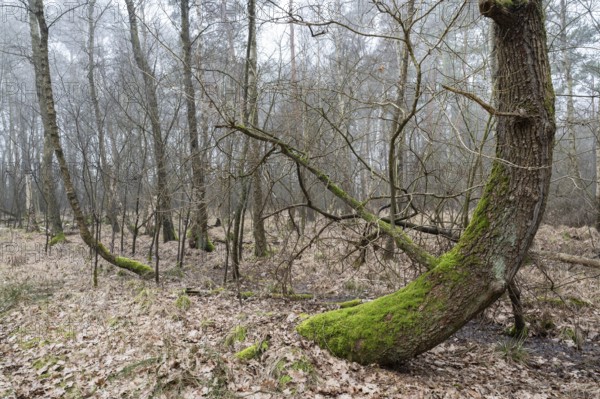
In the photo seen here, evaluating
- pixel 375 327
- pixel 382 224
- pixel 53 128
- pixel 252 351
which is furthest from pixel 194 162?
pixel 375 327

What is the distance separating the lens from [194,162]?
817cm

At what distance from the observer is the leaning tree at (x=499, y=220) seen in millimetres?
3465

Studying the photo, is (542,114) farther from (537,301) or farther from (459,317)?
(537,301)

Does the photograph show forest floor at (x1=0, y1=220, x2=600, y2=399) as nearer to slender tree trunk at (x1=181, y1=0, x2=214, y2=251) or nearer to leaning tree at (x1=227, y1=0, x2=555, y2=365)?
leaning tree at (x1=227, y1=0, x2=555, y2=365)

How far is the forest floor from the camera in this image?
3.45m

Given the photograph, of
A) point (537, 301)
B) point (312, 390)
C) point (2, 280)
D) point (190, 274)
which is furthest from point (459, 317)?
point (2, 280)

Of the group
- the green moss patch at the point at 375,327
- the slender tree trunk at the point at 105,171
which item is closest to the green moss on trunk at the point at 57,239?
the slender tree trunk at the point at 105,171

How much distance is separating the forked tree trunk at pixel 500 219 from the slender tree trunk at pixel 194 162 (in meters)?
4.66

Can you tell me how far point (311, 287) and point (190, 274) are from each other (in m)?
2.84

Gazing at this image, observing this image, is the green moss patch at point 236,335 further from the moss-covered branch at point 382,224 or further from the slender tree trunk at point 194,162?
the slender tree trunk at point 194,162

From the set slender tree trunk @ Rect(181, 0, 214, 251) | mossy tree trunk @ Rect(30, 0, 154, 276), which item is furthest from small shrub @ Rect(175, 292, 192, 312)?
mossy tree trunk @ Rect(30, 0, 154, 276)

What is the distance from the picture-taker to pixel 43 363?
4086 millimetres

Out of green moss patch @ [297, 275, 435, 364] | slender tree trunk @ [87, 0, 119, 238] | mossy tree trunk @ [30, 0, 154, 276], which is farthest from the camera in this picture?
slender tree trunk @ [87, 0, 119, 238]

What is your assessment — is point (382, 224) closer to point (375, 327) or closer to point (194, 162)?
point (375, 327)
